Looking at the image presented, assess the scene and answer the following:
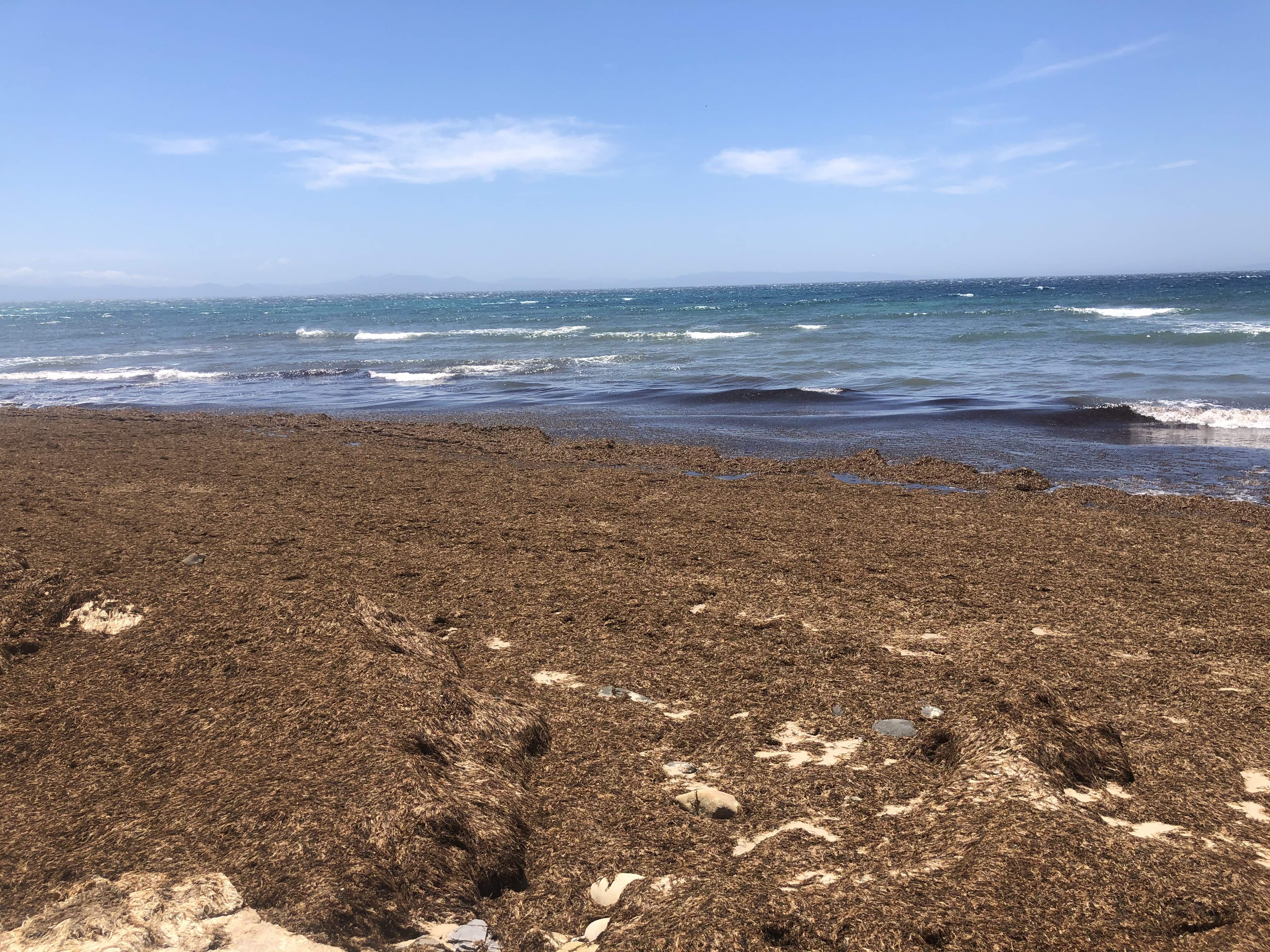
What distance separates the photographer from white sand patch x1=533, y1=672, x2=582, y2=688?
15.6 feet

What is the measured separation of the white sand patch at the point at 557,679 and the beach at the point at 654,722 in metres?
0.06

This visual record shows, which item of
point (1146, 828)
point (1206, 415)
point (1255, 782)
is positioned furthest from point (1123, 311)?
point (1146, 828)

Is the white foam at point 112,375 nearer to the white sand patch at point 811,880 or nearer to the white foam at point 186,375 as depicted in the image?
the white foam at point 186,375

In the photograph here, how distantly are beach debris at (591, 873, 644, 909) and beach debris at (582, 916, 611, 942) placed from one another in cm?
9

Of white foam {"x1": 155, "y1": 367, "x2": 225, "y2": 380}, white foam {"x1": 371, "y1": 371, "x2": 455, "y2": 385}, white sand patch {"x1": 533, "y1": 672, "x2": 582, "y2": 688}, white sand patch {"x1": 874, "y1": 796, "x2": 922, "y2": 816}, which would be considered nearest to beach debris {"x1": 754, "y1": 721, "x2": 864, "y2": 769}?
white sand patch {"x1": 874, "y1": 796, "x2": 922, "y2": 816}

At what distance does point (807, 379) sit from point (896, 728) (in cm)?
1959

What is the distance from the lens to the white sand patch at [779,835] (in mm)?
3188

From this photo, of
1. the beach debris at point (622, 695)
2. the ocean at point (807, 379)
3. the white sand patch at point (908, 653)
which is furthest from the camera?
the ocean at point (807, 379)

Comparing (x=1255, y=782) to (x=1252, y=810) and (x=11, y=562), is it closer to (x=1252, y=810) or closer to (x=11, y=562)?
(x=1252, y=810)

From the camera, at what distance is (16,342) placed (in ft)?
163

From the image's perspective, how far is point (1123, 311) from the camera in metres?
48.2

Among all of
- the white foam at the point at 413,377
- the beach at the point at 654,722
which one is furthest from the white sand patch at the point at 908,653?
the white foam at the point at 413,377

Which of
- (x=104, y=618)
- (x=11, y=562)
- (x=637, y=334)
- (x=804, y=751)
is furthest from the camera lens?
(x=637, y=334)

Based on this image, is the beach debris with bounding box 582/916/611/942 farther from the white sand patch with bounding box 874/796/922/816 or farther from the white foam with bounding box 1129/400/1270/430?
the white foam with bounding box 1129/400/1270/430
